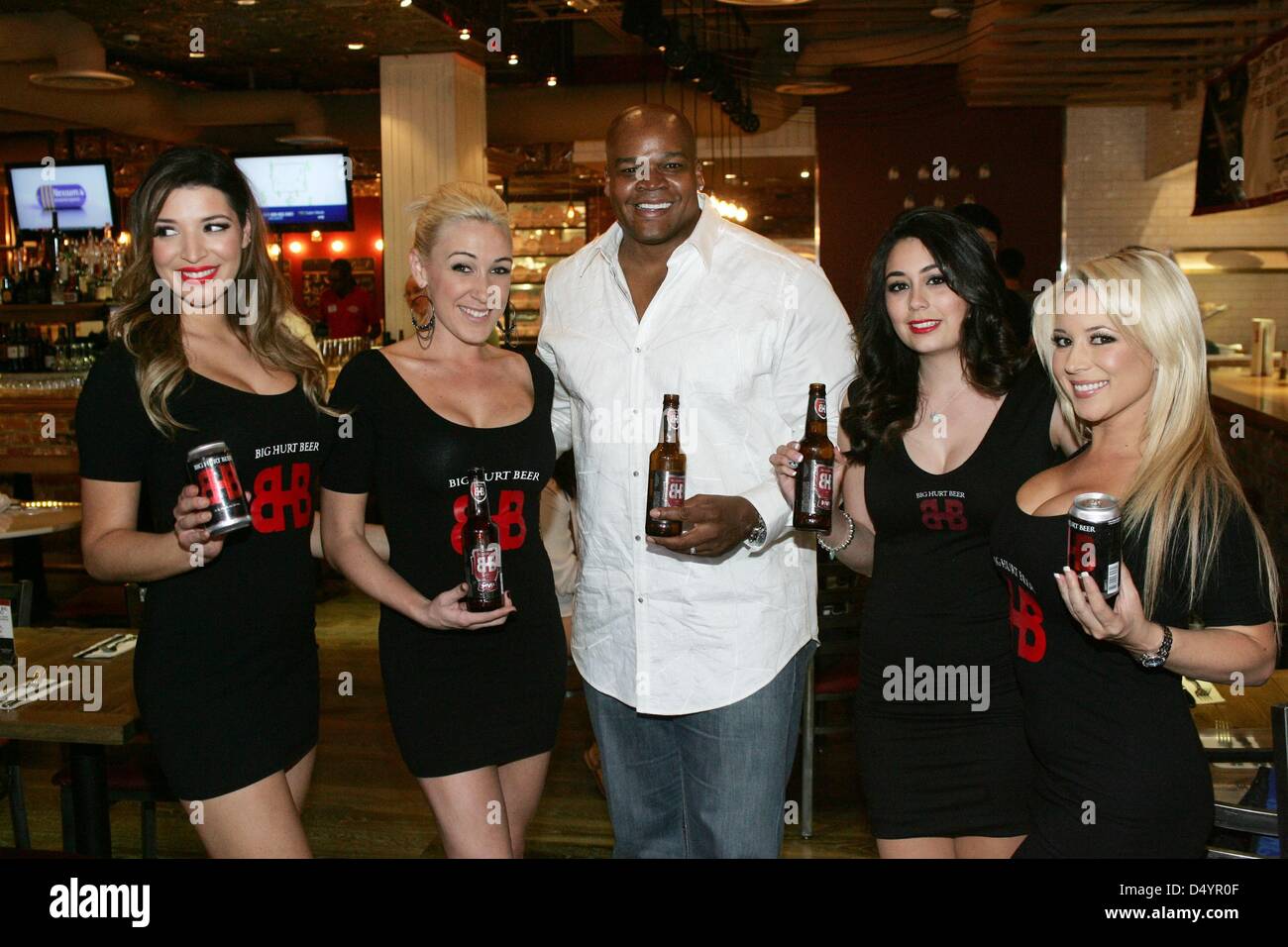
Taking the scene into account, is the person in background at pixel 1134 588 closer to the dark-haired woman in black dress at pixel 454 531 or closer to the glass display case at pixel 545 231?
the dark-haired woman in black dress at pixel 454 531

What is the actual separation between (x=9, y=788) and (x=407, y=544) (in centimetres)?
182

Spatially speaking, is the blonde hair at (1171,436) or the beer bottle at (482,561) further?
the beer bottle at (482,561)

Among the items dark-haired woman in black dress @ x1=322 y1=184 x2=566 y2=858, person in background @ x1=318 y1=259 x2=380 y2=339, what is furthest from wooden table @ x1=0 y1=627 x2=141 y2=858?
person in background @ x1=318 y1=259 x2=380 y2=339

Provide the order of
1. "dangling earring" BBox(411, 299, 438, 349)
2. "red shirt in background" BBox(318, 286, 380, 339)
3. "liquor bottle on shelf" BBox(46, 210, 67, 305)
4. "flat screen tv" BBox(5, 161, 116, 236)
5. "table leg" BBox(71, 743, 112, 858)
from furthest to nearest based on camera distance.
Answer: "red shirt in background" BBox(318, 286, 380, 339), "flat screen tv" BBox(5, 161, 116, 236), "liquor bottle on shelf" BBox(46, 210, 67, 305), "table leg" BBox(71, 743, 112, 858), "dangling earring" BBox(411, 299, 438, 349)

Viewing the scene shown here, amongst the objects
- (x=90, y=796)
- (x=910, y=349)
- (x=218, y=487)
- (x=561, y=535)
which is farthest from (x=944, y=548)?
(x=90, y=796)

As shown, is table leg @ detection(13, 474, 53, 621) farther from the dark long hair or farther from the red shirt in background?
the dark long hair

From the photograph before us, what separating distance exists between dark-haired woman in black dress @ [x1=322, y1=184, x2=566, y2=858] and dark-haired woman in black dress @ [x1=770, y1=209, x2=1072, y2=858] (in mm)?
544

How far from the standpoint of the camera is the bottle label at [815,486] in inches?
90.8

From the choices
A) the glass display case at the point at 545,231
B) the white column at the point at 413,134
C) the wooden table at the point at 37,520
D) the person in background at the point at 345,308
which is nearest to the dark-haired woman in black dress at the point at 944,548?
the wooden table at the point at 37,520

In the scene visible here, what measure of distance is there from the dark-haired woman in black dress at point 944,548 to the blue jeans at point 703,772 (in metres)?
0.18

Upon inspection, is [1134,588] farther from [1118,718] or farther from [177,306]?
[177,306]

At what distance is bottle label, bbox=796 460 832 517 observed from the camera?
7.57ft
